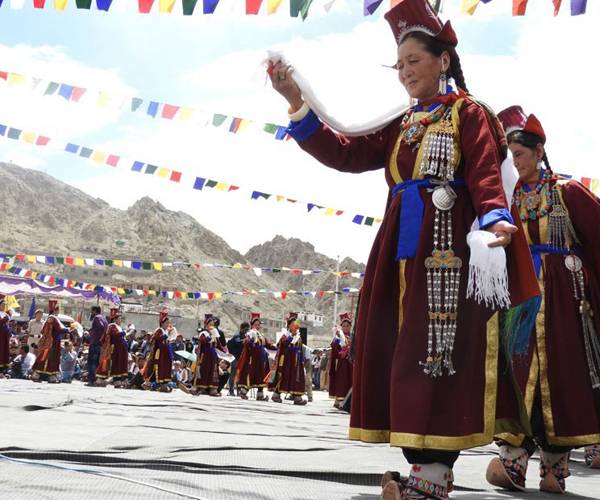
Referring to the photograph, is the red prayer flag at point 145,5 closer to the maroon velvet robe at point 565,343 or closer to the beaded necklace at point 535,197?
the beaded necklace at point 535,197

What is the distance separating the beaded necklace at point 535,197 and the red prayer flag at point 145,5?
314cm

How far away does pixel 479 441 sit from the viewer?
86.1 inches

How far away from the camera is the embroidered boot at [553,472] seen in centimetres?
293

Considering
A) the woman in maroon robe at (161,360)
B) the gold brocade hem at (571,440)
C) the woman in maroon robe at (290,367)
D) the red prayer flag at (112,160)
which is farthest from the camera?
the woman in maroon robe at (161,360)

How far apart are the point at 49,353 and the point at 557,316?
504 inches

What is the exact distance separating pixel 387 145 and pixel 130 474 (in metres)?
1.57

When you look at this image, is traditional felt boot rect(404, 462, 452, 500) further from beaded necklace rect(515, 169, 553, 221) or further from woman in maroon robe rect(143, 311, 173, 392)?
woman in maroon robe rect(143, 311, 173, 392)

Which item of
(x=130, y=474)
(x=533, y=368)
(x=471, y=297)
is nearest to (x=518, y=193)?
(x=533, y=368)

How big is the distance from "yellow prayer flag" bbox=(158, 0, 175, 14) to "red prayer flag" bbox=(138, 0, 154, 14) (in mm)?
79

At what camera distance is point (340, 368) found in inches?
528

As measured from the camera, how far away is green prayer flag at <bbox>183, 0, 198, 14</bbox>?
5.13 metres

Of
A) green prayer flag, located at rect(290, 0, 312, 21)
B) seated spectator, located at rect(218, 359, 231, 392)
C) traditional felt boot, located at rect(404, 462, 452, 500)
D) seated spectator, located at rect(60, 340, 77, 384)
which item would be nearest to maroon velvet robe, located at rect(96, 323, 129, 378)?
seated spectator, located at rect(60, 340, 77, 384)

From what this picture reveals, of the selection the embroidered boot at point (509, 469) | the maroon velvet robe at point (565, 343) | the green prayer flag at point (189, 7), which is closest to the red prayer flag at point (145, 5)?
the green prayer flag at point (189, 7)

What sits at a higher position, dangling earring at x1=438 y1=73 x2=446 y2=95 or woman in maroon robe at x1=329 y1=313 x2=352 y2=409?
dangling earring at x1=438 y1=73 x2=446 y2=95
